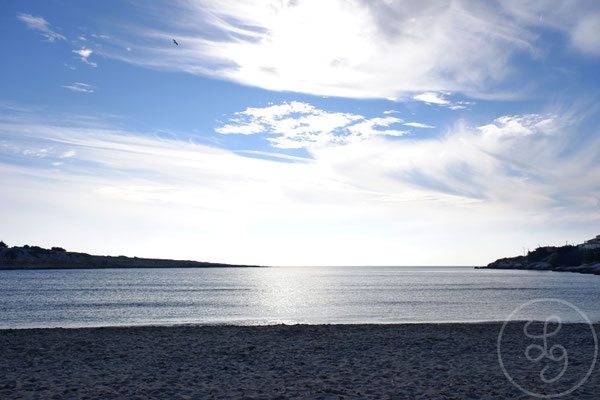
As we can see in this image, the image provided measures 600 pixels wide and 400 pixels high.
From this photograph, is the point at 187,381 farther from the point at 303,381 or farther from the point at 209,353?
the point at 209,353

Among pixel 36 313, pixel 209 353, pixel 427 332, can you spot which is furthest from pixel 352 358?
pixel 36 313

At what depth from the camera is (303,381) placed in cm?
1338

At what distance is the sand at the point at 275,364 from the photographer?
12.2 meters

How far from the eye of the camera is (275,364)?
637 inches

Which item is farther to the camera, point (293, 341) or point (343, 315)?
point (343, 315)

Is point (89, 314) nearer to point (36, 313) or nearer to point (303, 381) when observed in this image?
point (36, 313)

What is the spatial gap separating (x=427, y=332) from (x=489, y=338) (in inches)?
133

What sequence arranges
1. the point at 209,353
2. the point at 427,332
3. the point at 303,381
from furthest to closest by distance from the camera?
the point at 427,332 < the point at 209,353 < the point at 303,381

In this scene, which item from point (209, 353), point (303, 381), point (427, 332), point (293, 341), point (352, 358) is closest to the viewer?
point (303, 381)

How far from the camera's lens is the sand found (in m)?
12.2

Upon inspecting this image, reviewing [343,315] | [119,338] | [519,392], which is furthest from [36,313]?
[519,392]

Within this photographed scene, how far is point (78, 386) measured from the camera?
1257 centimetres

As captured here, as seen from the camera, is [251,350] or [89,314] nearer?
[251,350]

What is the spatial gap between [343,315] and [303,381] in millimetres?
27030
